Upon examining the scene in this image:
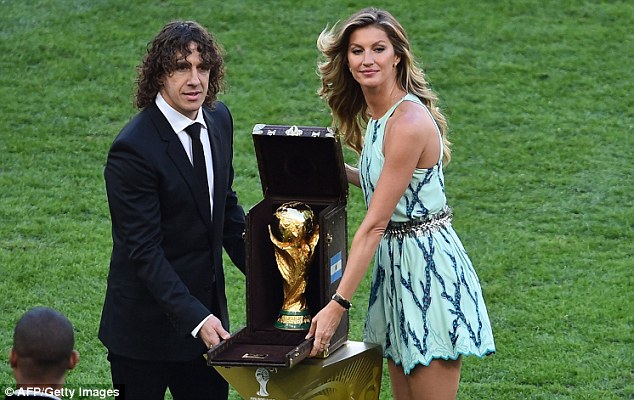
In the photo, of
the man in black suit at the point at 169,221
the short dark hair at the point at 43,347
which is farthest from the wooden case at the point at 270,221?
the short dark hair at the point at 43,347

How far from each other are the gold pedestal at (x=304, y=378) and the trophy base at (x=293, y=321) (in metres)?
0.19

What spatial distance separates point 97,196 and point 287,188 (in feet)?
15.3

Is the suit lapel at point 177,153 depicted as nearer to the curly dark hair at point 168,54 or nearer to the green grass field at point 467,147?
the curly dark hair at point 168,54

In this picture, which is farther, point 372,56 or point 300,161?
point 300,161

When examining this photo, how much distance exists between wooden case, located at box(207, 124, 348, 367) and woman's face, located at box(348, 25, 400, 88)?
0.85 feet

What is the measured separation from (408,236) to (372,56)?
69 centimetres

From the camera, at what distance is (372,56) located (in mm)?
4781

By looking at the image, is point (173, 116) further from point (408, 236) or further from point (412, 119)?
point (408, 236)

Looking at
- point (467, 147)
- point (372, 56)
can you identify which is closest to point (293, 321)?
point (372, 56)

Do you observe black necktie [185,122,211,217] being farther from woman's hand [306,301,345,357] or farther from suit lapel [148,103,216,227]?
woman's hand [306,301,345,357]

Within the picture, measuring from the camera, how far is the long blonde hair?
4.82m

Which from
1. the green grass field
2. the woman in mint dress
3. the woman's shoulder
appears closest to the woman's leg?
the woman in mint dress

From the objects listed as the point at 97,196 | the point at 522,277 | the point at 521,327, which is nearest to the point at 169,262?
the point at 521,327

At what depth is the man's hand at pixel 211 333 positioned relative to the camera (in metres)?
4.73
